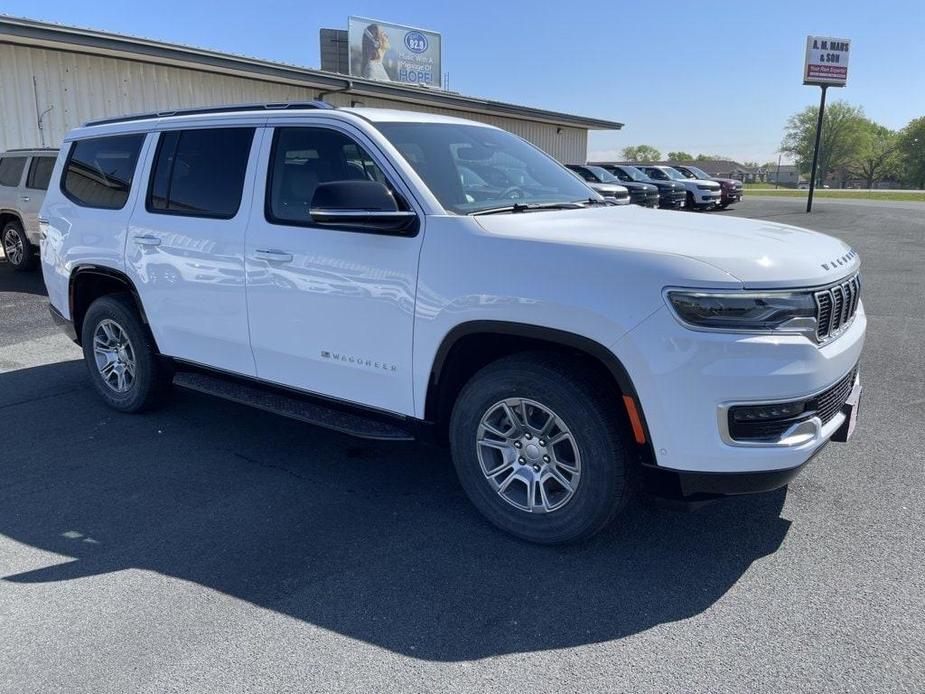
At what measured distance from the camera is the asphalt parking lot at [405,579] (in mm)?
2719

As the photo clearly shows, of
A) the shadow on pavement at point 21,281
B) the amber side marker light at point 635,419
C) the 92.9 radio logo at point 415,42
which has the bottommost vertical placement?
the shadow on pavement at point 21,281

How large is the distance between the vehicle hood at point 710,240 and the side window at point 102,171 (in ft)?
9.75

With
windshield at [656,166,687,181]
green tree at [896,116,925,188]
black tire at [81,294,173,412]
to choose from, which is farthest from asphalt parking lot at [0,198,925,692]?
green tree at [896,116,925,188]

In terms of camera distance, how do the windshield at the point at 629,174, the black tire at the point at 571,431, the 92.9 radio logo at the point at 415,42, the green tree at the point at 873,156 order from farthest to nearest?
the green tree at the point at 873,156 → the 92.9 radio logo at the point at 415,42 → the windshield at the point at 629,174 → the black tire at the point at 571,431

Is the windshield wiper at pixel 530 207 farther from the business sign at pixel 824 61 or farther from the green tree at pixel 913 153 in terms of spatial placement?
the green tree at pixel 913 153

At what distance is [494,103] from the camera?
25547 mm

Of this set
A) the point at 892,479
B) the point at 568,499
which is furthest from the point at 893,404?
the point at 568,499

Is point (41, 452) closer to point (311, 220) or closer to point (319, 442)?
point (319, 442)

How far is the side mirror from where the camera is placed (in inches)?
138

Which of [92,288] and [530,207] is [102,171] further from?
[530,207]

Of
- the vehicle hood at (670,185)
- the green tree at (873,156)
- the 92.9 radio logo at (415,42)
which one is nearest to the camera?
the vehicle hood at (670,185)

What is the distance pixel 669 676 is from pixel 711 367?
114cm

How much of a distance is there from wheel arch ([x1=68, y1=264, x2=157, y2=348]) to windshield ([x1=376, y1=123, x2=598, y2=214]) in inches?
89.9

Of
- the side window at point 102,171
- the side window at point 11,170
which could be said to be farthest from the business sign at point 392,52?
the side window at point 102,171
